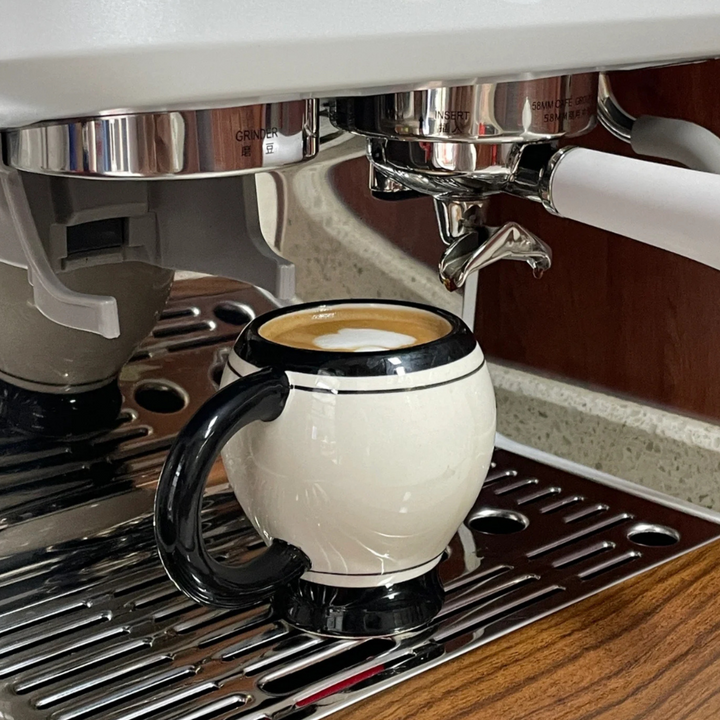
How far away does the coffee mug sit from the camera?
39cm

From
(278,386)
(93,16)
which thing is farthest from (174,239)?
(93,16)

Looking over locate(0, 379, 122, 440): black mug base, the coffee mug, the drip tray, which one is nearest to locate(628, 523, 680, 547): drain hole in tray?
the drip tray

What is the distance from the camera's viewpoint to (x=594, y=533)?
1.79 feet

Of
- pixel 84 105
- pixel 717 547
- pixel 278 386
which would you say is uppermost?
pixel 84 105

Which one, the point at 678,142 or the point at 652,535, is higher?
the point at 678,142

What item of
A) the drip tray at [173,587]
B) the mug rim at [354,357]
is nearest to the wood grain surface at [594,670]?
the drip tray at [173,587]

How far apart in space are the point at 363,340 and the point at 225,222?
0.24 feet

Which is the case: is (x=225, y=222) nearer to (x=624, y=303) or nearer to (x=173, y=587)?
(x=173, y=587)

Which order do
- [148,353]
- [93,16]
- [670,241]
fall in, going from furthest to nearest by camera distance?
[148,353]
[670,241]
[93,16]

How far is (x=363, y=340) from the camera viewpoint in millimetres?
442

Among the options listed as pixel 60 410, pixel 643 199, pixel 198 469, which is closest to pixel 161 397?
pixel 60 410

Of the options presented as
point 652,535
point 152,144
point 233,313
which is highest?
point 152,144

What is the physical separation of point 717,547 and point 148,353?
29cm

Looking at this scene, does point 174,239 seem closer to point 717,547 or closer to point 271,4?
point 271,4
